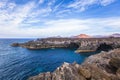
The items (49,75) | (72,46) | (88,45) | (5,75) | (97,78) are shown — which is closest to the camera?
(97,78)

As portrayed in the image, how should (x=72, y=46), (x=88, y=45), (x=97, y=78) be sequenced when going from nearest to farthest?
1. (x=97, y=78)
2. (x=88, y=45)
3. (x=72, y=46)

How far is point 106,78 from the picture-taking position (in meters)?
32.4

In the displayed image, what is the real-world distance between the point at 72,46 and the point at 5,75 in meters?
108

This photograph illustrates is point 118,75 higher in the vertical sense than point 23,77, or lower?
higher

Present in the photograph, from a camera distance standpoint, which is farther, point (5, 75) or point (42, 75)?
point (5, 75)

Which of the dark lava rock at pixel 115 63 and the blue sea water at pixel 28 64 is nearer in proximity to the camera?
the dark lava rock at pixel 115 63

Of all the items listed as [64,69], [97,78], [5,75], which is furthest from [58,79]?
[5,75]

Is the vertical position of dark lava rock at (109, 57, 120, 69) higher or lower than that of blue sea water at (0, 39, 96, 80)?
higher

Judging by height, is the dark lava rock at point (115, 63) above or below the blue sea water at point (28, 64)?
above

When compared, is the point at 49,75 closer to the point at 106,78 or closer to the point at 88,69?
the point at 88,69

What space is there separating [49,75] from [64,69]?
3.66 metres

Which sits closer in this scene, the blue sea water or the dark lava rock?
the dark lava rock

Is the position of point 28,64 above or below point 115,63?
below

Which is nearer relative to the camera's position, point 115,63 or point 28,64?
point 115,63
